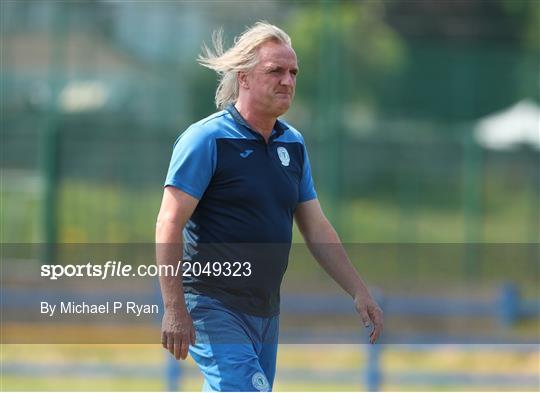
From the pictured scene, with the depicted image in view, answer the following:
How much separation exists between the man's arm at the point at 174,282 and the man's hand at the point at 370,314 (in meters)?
0.91

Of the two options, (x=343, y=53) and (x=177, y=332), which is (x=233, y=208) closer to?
(x=177, y=332)

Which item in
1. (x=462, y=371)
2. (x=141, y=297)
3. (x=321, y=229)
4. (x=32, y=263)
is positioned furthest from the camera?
(x=32, y=263)

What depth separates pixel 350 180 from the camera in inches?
602

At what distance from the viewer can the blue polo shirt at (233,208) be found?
520cm

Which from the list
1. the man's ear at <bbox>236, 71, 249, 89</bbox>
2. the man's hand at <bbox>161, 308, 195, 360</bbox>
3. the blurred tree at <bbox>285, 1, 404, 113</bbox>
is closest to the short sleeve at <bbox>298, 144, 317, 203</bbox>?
the man's ear at <bbox>236, 71, 249, 89</bbox>

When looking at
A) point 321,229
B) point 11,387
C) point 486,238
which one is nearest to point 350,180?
point 486,238

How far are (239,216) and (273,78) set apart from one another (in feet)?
2.09

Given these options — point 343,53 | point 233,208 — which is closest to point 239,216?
point 233,208

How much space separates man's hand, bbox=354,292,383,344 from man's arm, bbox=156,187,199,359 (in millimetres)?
905

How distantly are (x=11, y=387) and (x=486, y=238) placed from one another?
7044 mm

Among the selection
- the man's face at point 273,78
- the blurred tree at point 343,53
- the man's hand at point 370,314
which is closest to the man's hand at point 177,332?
the man's hand at point 370,314

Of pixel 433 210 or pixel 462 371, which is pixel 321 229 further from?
pixel 433 210

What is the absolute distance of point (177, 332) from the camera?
4.96 m

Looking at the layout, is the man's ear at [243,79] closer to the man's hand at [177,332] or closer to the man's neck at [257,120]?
the man's neck at [257,120]
